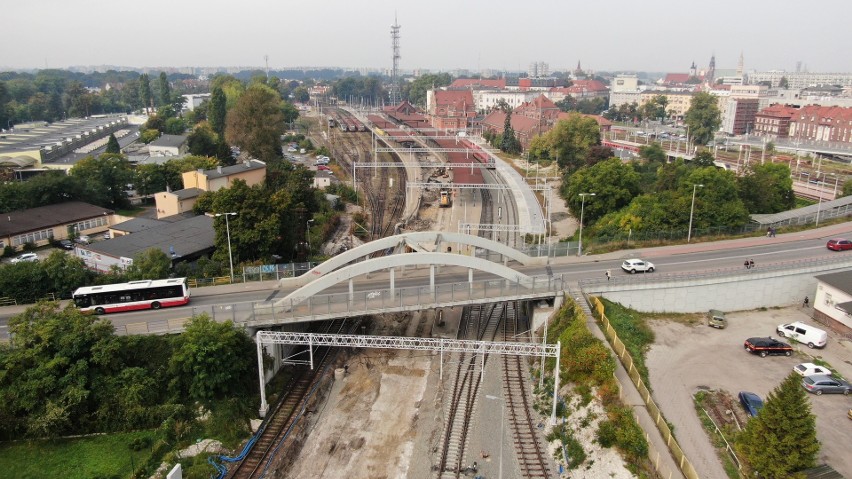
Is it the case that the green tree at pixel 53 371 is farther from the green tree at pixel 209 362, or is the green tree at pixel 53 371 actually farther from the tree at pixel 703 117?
the tree at pixel 703 117

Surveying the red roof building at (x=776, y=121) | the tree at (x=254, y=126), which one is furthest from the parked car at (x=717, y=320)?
the red roof building at (x=776, y=121)

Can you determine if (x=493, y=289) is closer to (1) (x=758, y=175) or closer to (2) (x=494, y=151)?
(1) (x=758, y=175)

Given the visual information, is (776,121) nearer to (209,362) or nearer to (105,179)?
(105,179)

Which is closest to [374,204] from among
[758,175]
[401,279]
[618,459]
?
[401,279]

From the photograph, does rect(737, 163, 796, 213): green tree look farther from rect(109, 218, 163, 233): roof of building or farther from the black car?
rect(109, 218, 163, 233): roof of building

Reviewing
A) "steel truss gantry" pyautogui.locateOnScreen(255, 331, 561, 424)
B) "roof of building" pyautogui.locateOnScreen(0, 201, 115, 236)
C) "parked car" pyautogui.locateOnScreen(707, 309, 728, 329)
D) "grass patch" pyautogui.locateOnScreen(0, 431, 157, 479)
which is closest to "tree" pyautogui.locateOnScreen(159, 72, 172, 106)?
"roof of building" pyautogui.locateOnScreen(0, 201, 115, 236)

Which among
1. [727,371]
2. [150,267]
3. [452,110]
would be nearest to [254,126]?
[150,267]
